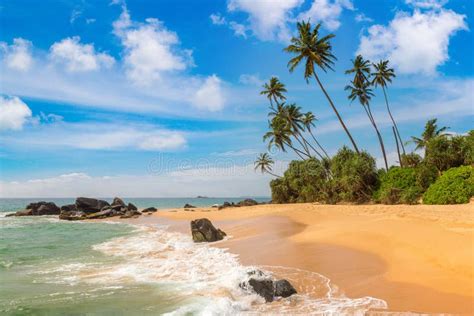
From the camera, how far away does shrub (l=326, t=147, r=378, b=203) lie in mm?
34344

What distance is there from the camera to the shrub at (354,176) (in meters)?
34.3

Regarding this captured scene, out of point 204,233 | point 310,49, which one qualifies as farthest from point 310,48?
point 204,233

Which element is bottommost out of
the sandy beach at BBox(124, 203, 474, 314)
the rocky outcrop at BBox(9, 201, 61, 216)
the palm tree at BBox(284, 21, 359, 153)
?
the sandy beach at BBox(124, 203, 474, 314)

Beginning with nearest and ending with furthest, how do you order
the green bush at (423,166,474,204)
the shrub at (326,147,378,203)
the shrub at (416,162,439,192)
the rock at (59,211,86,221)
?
the green bush at (423,166,474,204) < the shrub at (416,162,439,192) < the shrub at (326,147,378,203) < the rock at (59,211,86,221)

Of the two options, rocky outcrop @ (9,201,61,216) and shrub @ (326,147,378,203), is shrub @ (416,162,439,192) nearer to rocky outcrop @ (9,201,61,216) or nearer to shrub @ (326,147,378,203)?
shrub @ (326,147,378,203)

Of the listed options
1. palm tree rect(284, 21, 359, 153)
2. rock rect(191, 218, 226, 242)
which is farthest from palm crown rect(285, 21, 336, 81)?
rock rect(191, 218, 226, 242)

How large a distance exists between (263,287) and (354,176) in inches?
1149

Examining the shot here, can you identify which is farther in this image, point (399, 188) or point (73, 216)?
point (73, 216)

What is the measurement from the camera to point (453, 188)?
26234 mm

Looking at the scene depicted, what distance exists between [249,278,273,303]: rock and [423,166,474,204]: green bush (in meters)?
24.2

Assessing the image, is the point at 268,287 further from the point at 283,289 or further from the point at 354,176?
the point at 354,176

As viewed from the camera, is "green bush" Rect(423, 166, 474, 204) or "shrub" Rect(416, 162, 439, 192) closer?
"green bush" Rect(423, 166, 474, 204)

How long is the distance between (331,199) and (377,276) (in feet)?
99.6

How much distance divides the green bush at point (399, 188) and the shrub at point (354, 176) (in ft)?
4.65
